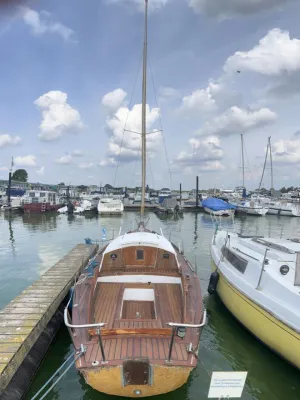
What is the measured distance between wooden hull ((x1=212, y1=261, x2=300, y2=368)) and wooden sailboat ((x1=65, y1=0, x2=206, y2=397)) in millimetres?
1629

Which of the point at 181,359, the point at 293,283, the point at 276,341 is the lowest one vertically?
the point at 276,341

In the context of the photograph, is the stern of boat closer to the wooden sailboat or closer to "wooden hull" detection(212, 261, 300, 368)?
the wooden sailboat

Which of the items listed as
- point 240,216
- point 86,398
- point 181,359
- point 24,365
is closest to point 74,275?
point 24,365

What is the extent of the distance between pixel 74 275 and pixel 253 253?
6.79m

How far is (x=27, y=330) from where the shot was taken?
6422mm

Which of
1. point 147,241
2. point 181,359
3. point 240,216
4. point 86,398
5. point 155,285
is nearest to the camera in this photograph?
point 181,359

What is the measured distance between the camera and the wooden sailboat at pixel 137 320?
16.3 feet

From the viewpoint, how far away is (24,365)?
6.45m

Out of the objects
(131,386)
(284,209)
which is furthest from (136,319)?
(284,209)

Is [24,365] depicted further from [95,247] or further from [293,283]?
[95,247]

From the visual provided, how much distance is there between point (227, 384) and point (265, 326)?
3.56 metres

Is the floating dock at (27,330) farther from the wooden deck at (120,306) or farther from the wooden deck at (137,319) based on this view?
the wooden deck at (120,306)

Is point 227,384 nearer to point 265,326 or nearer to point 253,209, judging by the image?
point 265,326

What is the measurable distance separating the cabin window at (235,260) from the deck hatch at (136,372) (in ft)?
17.8
